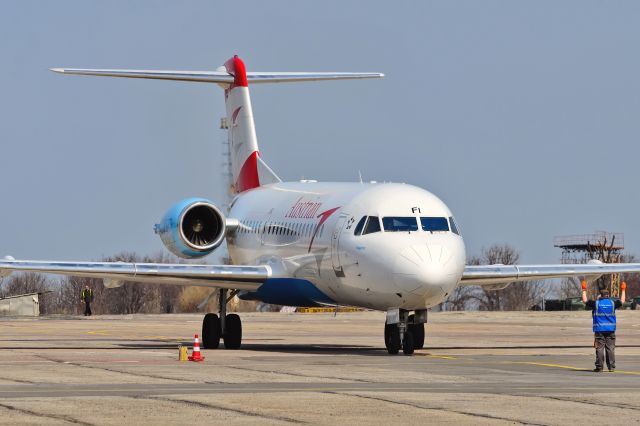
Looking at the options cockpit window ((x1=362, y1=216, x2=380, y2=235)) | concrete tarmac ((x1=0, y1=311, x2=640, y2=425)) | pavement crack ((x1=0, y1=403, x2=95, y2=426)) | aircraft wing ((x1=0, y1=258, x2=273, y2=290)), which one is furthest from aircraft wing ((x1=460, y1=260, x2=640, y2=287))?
pavement crack ((x1=0, y1=403, x2=95, y2=426))

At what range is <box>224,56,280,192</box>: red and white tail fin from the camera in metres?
42.3

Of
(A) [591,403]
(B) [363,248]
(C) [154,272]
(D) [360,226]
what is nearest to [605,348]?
(B) [363,248]

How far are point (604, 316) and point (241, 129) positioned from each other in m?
21.0

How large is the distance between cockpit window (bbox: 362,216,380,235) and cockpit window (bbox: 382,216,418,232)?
14 cm

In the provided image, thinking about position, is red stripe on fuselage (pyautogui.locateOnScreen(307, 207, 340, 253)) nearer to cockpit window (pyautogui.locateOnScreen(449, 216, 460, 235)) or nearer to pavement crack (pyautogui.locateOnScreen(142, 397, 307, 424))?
cockpit window (pyautogui.locateOnScreen(449, 216, 460, 235))

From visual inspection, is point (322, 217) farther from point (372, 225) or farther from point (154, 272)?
point (154, 272)

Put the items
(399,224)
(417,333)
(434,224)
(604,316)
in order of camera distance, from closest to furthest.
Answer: (604,316) < (399,224) < (434,224) < (417,333)

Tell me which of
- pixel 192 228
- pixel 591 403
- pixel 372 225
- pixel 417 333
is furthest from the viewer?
pixel 192 228

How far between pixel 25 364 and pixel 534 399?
32.2 feet

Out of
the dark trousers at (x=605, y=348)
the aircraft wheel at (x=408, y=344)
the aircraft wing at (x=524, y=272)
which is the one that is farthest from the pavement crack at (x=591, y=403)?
the aircraft wing at (x=524, y=272)

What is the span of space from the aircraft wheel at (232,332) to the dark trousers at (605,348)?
10.9 m

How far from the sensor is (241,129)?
43.3 metres

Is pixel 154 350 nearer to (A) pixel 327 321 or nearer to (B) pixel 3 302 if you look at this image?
(A) pixel 327 321

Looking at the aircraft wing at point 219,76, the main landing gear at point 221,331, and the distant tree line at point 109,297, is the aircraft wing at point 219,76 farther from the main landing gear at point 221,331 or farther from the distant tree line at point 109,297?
the distant tree line at point 109,297
